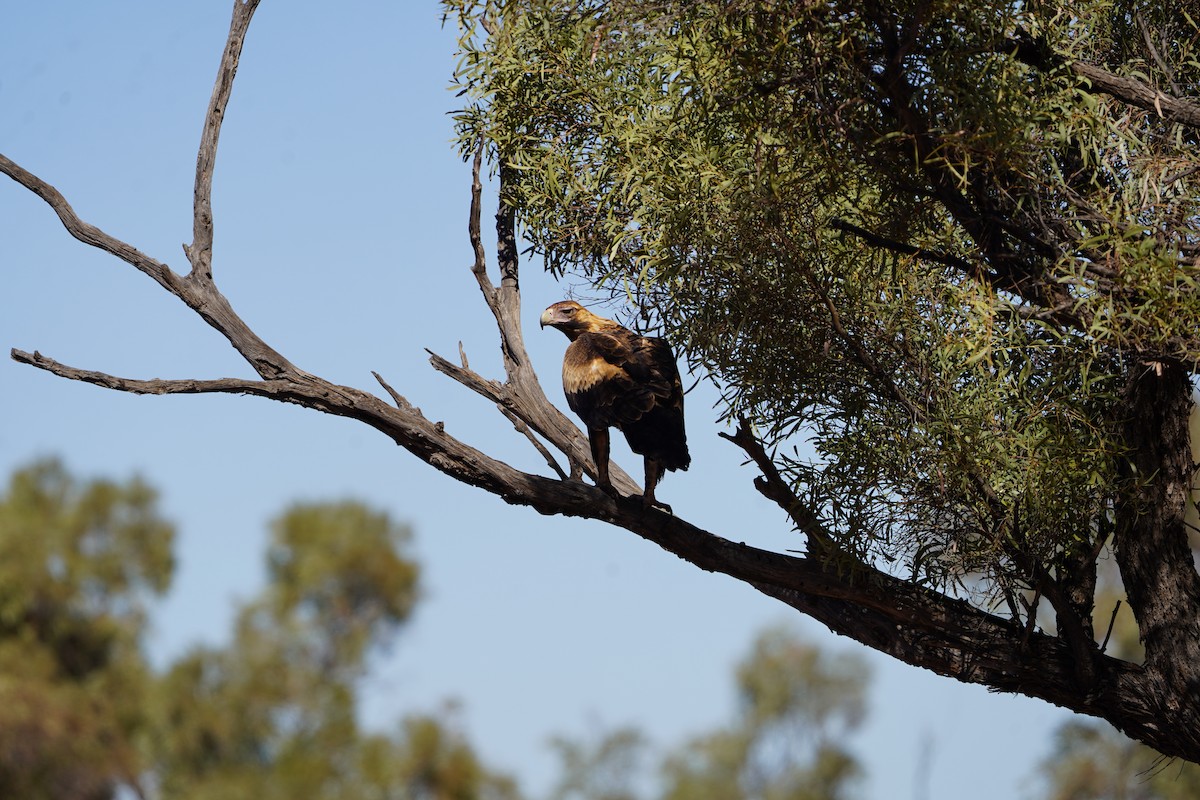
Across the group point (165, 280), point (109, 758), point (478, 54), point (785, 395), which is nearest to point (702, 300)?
point (785, 395)

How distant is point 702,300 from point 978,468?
117 cm

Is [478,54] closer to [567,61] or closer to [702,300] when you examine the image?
[567,61]

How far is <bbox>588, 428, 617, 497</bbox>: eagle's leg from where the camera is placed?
5.01m

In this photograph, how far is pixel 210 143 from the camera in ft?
16.1

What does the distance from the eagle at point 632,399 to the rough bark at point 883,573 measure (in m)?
0.24

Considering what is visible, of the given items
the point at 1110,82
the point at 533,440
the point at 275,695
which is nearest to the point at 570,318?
the point at 533,440

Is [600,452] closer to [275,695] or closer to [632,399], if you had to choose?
[632,399]

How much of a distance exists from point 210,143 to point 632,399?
1.91 meters

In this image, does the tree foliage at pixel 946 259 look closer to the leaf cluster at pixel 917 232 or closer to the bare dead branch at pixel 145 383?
the leaf cluster at pixel 917 232

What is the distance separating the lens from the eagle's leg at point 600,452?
5008 millimetres

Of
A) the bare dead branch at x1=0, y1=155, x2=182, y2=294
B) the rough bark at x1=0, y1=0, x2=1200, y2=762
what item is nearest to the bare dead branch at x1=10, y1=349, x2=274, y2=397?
the rough bark at x1=0, y1=0, x2=1200, y2=762

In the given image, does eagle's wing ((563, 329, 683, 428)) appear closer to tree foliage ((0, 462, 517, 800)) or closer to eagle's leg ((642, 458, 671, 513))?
eagle's leg ((642, 458, 671, 513))

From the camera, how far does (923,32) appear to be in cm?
405

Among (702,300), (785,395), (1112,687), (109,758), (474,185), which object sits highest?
(109,758)
